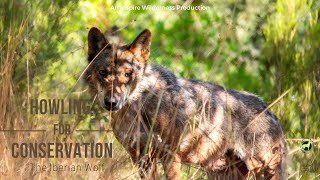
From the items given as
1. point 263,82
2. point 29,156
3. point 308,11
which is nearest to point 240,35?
point 263,82

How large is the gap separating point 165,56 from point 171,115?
2427 mm

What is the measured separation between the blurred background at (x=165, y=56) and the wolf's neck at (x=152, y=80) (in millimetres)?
365

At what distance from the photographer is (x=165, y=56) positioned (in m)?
8.70

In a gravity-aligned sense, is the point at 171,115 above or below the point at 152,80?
below

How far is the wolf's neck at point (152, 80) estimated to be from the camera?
626 cm

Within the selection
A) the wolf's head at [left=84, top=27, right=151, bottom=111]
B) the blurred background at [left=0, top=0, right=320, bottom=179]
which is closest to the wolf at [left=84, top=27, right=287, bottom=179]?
the wolf's head at [left=84, top=27, right=151, bottom=111]

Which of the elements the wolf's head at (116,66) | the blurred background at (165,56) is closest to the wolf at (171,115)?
the wolf's head at (116,66)

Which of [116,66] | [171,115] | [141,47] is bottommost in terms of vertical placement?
[171,115]

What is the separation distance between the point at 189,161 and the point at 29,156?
1663mm

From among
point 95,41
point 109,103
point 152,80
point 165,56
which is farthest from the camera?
point 165,56

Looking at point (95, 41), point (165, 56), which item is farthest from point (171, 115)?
point (165, 56)

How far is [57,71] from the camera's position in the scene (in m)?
7.89

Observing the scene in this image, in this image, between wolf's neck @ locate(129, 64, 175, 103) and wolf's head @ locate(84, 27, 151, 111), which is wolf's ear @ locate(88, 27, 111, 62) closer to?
wolf's head @ locate(84, 27, 151, 111)

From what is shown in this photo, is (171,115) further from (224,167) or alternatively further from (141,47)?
(224,167)
